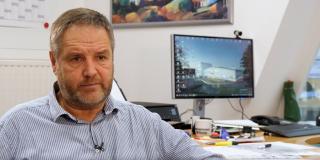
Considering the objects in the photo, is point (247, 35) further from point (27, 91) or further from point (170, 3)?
point (27, 91)

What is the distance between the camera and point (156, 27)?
8.92ft

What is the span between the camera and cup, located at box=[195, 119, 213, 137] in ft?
6.62

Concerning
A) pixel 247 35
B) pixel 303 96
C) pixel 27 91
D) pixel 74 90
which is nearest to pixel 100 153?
pixel 74 90

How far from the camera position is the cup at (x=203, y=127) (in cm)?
202

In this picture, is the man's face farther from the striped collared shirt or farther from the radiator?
the radiator

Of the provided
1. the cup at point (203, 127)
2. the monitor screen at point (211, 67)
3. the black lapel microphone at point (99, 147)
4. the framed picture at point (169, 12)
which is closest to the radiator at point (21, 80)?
the framed picture at point (169, 12)

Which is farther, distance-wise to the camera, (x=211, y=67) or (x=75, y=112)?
(x=211, y=67)

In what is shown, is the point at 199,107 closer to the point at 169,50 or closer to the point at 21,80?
the point at 169,50

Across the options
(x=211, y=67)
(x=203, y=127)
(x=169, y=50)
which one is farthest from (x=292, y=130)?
(x=169, y=50)

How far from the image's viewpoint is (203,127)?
2.02m

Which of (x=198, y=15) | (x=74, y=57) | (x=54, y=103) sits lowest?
(x=54, y=103)

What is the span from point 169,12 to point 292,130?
1.08m

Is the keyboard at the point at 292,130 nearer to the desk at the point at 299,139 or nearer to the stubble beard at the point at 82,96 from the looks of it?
the desk at the point at 299,139

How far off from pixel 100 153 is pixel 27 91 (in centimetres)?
152
